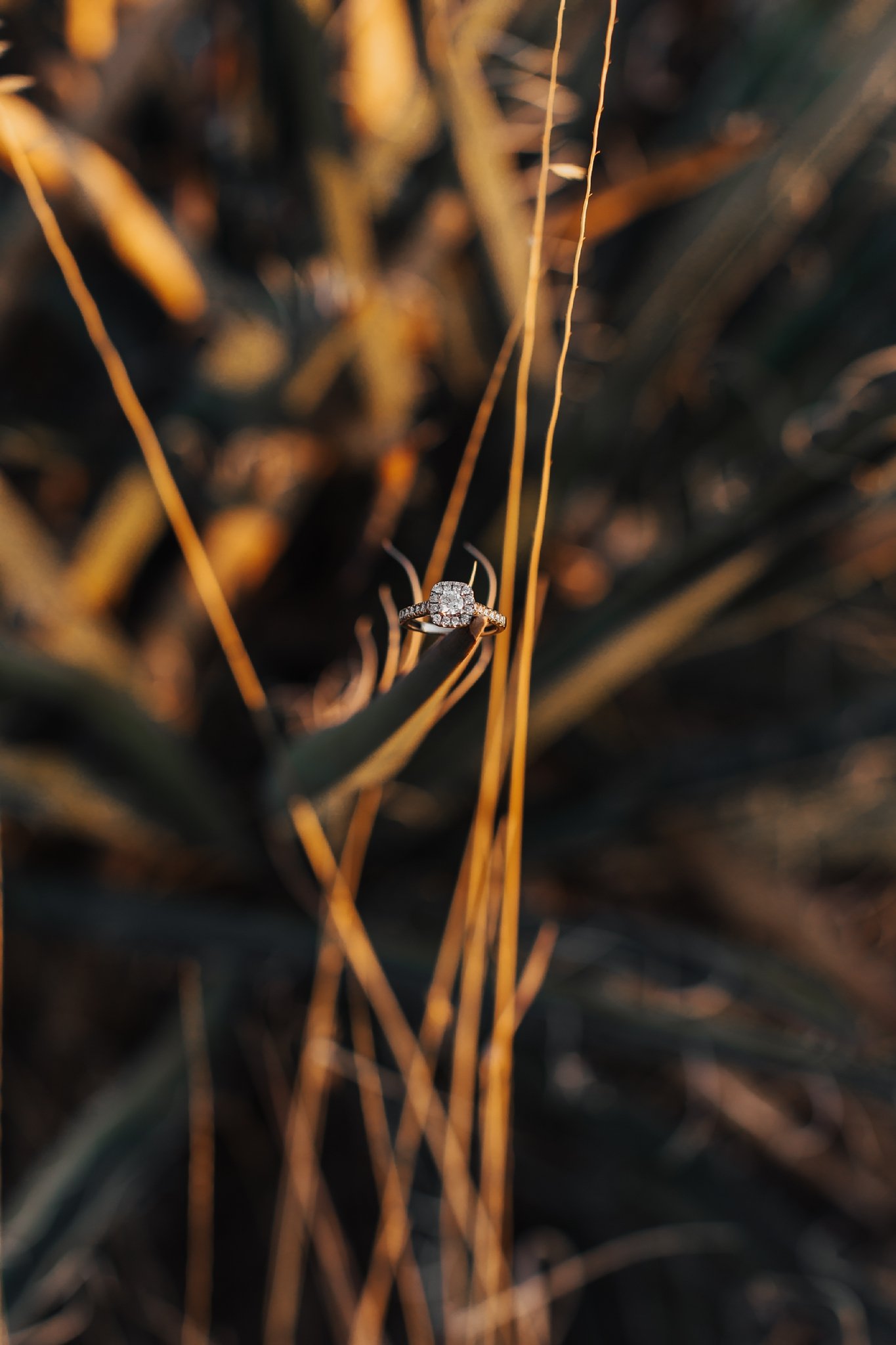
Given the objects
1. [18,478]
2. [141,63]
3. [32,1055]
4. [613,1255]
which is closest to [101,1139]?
[32,1055]

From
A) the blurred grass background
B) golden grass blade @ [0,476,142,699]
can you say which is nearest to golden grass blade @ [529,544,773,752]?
the blurred grass background

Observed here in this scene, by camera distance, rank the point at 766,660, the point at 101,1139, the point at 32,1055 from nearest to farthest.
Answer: the point at 101,1139
the point at 32,1055
the point at 766,660

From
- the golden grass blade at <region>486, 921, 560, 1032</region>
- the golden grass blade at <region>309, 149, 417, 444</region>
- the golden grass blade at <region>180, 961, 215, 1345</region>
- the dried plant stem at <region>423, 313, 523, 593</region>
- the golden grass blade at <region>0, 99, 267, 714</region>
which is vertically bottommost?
the golden grass blade at <region>180, 961, 215, 1345</region>

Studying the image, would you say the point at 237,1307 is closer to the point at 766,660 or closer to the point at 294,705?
the point at 294,705

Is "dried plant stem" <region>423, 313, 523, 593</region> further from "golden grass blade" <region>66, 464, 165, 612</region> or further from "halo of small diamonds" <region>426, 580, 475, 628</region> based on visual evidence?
"golden grass blade" <region>66, 464, 165, 612</region>

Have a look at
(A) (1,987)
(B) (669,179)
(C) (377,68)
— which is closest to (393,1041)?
(A) (1,987)

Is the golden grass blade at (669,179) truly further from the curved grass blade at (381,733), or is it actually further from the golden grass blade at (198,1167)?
the golden grass blade at (198,1167)
